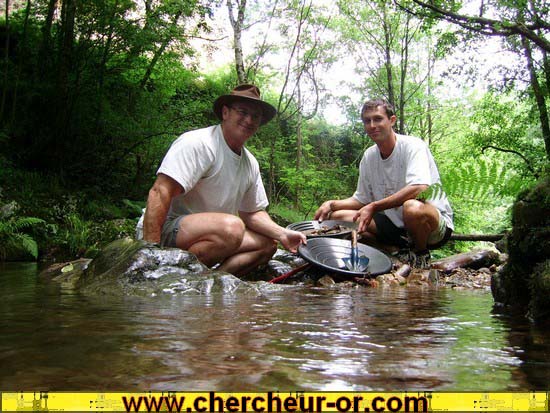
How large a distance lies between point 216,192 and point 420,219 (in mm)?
2301

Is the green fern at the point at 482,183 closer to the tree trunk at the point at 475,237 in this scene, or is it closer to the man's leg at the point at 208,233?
the man's leg at the point at 208,233

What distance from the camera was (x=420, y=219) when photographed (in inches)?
192

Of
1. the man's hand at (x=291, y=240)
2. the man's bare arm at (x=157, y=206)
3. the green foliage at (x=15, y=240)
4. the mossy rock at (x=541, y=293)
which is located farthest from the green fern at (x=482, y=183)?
the green foliage at (x=15, y=240)

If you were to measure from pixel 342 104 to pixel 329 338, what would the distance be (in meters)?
18.8

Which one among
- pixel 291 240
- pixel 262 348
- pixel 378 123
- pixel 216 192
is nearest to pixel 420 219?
pixel 378 123

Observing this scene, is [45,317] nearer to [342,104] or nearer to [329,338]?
[329,338]

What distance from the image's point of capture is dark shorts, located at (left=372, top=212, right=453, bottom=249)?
5.34 meters

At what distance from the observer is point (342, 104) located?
63.6 ft

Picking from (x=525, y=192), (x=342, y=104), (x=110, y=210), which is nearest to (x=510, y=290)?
(x=525, y=192)

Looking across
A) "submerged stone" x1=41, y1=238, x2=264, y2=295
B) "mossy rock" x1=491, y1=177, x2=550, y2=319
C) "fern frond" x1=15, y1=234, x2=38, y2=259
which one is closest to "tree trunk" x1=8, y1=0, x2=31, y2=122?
"fern frond" x1=15, y1=234, x2=38, y2=259

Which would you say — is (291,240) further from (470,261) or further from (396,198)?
(470,261)

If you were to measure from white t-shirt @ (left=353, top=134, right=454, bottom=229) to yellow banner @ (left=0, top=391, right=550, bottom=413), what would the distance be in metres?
4.15

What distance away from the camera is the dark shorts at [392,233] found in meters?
5.34

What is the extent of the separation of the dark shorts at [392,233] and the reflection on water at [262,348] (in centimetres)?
318
